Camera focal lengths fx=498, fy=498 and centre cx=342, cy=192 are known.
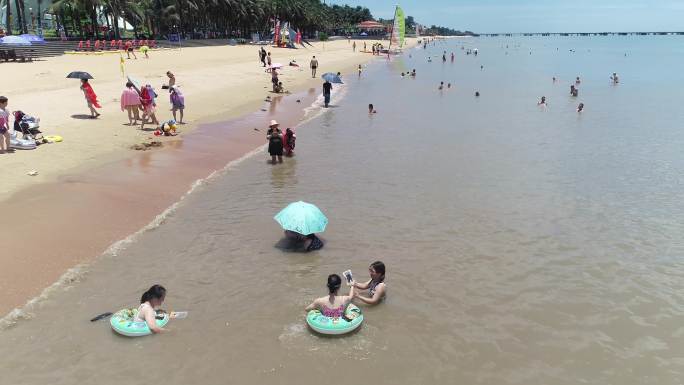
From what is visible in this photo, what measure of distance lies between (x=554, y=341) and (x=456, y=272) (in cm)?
209

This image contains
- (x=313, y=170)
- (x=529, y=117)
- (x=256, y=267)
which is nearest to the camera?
(x=256, y=267)

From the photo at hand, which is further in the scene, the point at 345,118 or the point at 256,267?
the point at 345,118

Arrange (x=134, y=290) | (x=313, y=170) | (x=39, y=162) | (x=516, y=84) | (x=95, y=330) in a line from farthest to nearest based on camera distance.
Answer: (x=516, y=84)
(x=313, y=170)
(x=39, y=162)
(x=134, y=290)
(x=95, y=330)

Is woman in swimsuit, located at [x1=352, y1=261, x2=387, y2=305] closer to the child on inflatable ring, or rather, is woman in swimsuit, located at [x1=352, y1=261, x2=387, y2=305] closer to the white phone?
the white phone

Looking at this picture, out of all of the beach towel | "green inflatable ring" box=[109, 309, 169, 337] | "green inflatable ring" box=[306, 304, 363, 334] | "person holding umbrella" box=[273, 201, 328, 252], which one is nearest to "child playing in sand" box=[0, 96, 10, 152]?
the beach towel

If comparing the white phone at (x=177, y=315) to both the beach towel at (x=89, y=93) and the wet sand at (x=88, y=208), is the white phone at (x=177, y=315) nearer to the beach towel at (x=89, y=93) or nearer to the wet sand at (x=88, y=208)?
the wet sand at (x=88, y=208)

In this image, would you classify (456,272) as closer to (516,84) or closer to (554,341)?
(554,341)

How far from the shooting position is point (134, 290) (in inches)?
302

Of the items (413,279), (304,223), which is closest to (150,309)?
(304,223)

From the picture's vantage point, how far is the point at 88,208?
1036 centimetres

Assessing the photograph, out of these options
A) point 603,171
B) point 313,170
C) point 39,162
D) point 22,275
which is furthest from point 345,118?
point 22,275

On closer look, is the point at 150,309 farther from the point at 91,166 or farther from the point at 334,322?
the point at 91,166

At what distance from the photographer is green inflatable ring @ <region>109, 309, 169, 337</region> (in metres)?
6.44

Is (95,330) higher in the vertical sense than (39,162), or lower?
lower
